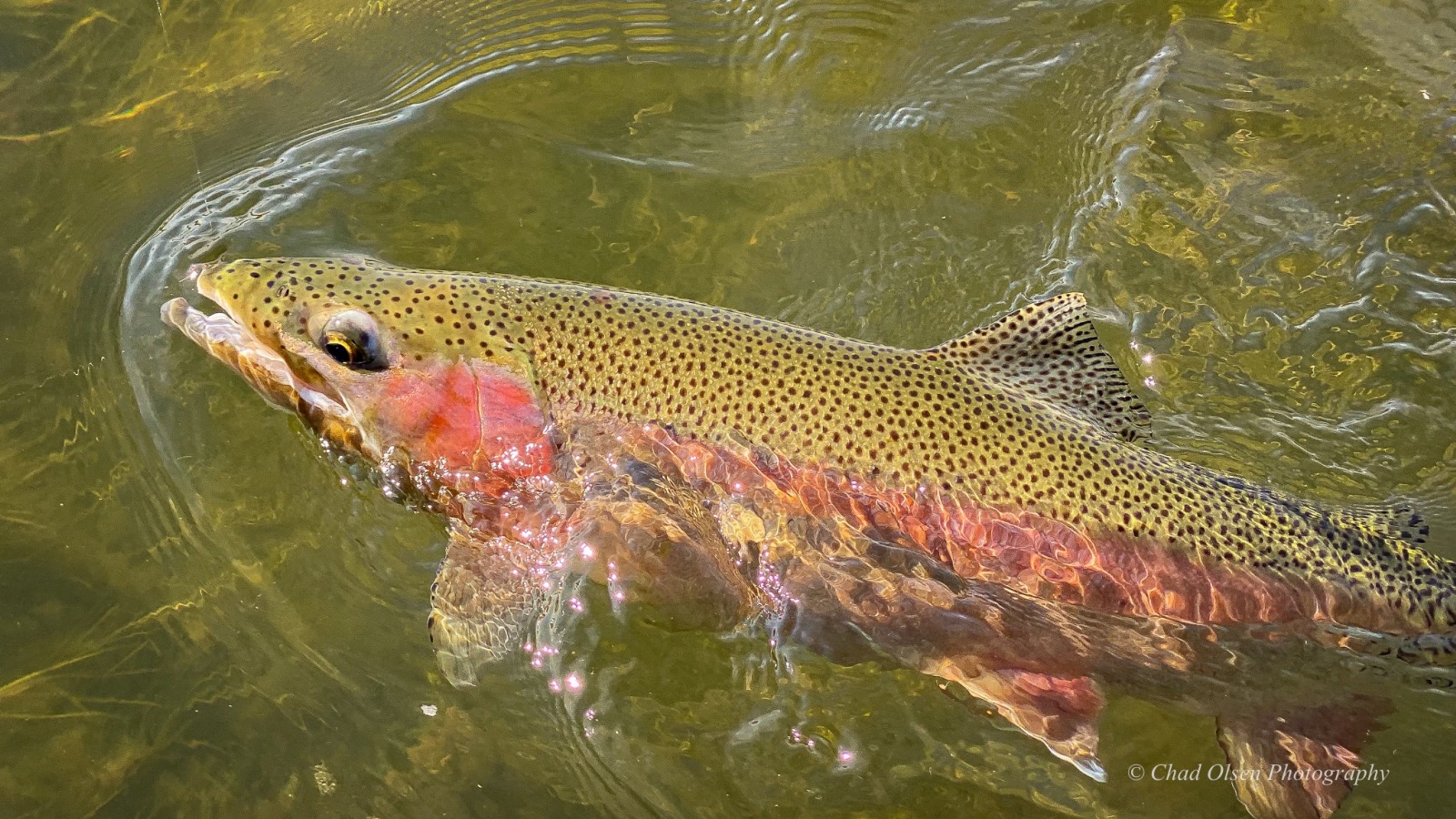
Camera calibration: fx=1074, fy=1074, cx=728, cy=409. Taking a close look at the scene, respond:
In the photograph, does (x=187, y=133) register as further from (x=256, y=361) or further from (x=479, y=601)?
(x=479, y=601)

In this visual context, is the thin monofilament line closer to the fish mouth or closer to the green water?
the green water

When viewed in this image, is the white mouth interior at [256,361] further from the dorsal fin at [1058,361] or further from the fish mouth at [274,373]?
the dorsal fin at [1058,361]

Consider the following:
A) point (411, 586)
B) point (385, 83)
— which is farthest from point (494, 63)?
point (411, 586)

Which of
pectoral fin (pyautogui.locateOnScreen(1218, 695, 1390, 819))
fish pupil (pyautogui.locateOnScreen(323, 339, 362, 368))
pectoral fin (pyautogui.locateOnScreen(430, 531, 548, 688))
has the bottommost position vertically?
pectoral fin (pyautogui.locateOnScreen(1218, 695, 1390, 819))

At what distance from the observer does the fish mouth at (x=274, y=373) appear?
3.45 meters

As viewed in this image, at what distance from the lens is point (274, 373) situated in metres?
3.50

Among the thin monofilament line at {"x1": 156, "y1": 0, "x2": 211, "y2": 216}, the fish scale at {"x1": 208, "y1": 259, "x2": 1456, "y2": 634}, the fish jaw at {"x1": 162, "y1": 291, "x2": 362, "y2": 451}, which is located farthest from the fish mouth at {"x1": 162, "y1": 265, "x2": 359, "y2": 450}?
the thin monofilament line at {"x1": 156, "y1": 0, "x2": 211, "y2": 216}

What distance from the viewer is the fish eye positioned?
332 centimetres

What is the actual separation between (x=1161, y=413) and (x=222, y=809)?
12.6ft

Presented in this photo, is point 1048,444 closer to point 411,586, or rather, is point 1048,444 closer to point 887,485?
point 887,485

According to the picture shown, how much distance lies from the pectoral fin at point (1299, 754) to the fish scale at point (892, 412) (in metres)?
0.38

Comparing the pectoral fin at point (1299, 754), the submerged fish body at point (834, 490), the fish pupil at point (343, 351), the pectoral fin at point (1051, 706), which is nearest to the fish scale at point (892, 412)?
the submerged fish body at point (834, 490)

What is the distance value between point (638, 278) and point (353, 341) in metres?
1.71

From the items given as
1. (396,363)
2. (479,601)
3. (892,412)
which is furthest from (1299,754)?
(396,363)
